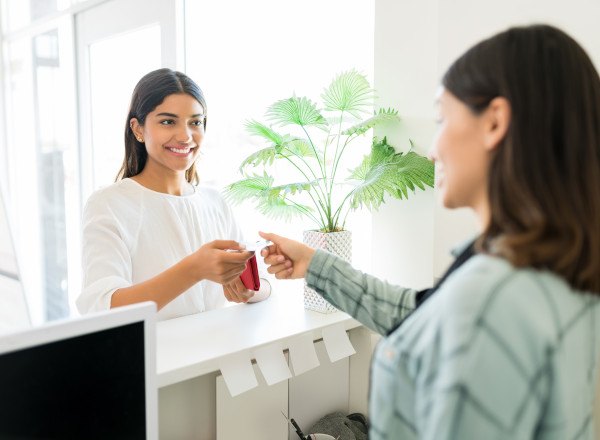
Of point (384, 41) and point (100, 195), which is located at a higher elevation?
point (384, 41)

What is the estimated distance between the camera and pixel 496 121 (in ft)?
1.97

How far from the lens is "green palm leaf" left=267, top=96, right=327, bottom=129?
55.8 inches

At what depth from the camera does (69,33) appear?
2.98 meters

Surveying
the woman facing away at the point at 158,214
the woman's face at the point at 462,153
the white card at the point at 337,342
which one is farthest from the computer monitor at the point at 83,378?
the white card at the point at 337,342

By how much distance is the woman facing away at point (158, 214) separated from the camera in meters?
1.28

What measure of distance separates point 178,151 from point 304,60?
766mm

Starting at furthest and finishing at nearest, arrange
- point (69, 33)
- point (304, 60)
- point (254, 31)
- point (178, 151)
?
point (69, 33) → point (254, 31) → point (304, 60) → point (178, 151)

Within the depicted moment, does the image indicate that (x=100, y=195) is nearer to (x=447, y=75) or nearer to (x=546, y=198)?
(x=447, y=75)

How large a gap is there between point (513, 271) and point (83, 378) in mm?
503

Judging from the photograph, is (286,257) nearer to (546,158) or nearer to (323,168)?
(323,168)

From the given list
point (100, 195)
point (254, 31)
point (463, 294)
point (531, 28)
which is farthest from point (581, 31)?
point (254, 31)

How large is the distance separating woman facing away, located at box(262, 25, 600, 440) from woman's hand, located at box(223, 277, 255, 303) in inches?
32.7

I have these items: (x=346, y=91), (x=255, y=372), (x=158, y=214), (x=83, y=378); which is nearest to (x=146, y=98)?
(x=158, y=214)

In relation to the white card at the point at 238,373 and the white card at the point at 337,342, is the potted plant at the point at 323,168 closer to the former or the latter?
the white card at the point at 337,342
